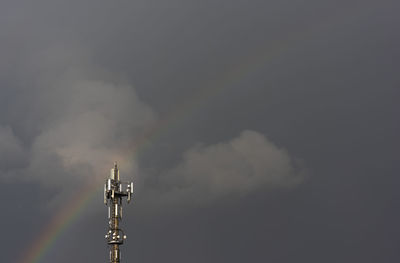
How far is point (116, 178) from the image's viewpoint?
51844 mm

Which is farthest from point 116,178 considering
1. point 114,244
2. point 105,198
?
point 114,244

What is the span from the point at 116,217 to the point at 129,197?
240 centimetres

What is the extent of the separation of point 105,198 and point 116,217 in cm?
209

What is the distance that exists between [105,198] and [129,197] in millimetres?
2152

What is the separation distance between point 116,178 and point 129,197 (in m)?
2.31

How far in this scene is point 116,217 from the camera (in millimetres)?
51344

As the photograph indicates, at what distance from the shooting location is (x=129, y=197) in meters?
52.9

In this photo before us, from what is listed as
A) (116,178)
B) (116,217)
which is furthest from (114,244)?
(116,178)

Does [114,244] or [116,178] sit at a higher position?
[116,178]

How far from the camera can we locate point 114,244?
164 feet

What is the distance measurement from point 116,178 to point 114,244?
573 cm

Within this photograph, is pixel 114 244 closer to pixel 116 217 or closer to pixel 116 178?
pixel 116 217

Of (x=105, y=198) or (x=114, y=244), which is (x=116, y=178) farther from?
(x=114, y=244)

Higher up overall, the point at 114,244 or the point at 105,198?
the point at 105,198
